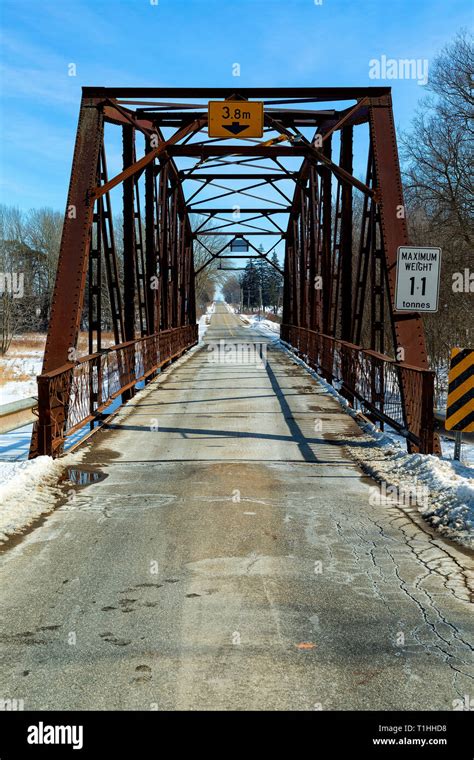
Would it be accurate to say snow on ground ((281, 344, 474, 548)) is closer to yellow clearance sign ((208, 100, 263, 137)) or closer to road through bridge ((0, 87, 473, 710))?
road through bridge ((0, 87, 473, 710))

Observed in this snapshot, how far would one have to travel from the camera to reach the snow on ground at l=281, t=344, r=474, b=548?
218 inches

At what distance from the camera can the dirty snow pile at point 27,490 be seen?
5.64 metres

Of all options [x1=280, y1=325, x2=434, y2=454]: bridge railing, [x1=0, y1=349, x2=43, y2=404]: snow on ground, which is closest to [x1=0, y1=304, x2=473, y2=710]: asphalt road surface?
[x1=280, y1=325, x2=434, y2=454]: bridge railing

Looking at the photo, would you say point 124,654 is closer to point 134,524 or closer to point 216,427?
point 134,524

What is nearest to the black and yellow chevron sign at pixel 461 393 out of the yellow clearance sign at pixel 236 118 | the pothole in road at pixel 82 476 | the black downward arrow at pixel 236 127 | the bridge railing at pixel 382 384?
the bridge railing at pixel 382 384

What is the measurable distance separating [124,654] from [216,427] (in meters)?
7.39

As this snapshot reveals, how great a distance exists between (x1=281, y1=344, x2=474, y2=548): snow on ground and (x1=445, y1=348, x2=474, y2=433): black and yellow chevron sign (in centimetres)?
46

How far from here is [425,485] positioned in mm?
6676

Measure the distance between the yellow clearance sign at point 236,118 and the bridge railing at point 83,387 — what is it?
447 cm

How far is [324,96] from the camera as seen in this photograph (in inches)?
479

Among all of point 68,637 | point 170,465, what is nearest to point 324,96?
point 170,465

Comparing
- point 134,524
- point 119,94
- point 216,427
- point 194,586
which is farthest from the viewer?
point 119,94

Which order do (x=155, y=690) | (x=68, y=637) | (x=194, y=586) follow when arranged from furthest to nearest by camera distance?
(x=194, y=586) → (x=68, y=637) → (x=155, y=690)

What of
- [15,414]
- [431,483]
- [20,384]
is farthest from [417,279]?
[20,384]
